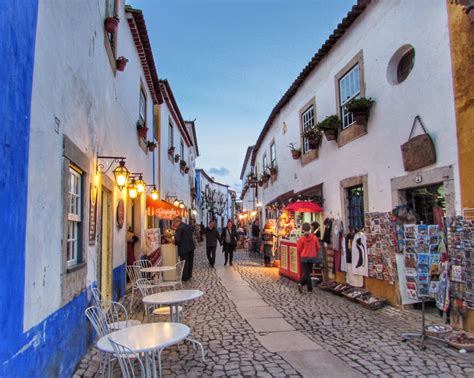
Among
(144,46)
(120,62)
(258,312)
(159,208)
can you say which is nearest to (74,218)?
(258,312)

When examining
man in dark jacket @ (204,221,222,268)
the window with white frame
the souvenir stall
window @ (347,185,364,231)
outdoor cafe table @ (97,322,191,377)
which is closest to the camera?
outdoor cafe table @ (97,322,191,377)

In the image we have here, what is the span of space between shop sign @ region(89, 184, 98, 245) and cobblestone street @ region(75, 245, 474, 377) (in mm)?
1548

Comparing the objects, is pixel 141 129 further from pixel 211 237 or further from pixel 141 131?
pixel 211 237

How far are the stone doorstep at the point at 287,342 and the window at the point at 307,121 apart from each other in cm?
733

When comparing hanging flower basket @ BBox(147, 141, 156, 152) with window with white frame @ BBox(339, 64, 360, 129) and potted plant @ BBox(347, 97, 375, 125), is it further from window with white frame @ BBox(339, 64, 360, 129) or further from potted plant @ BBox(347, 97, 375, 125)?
potted plant @ BBox(347, 97, 375, 125)

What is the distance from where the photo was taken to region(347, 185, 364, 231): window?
28.5 ft

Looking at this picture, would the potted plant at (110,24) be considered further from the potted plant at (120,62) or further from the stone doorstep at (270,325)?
the stone doorstep at (270,325)

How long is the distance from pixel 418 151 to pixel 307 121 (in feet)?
20.6

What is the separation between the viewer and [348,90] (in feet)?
30.5

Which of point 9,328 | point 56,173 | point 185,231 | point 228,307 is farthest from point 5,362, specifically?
point 185,231

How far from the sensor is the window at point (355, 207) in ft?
28.5

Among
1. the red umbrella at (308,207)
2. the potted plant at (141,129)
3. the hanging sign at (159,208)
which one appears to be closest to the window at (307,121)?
the red umbrella at (308,207)

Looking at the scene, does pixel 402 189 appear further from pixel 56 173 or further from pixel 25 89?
pixel 25 89

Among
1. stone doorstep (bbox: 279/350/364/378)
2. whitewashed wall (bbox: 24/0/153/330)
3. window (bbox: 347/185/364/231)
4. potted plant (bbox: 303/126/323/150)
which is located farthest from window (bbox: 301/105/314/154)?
stone doorstep (bbox: 279/350/364/378)
